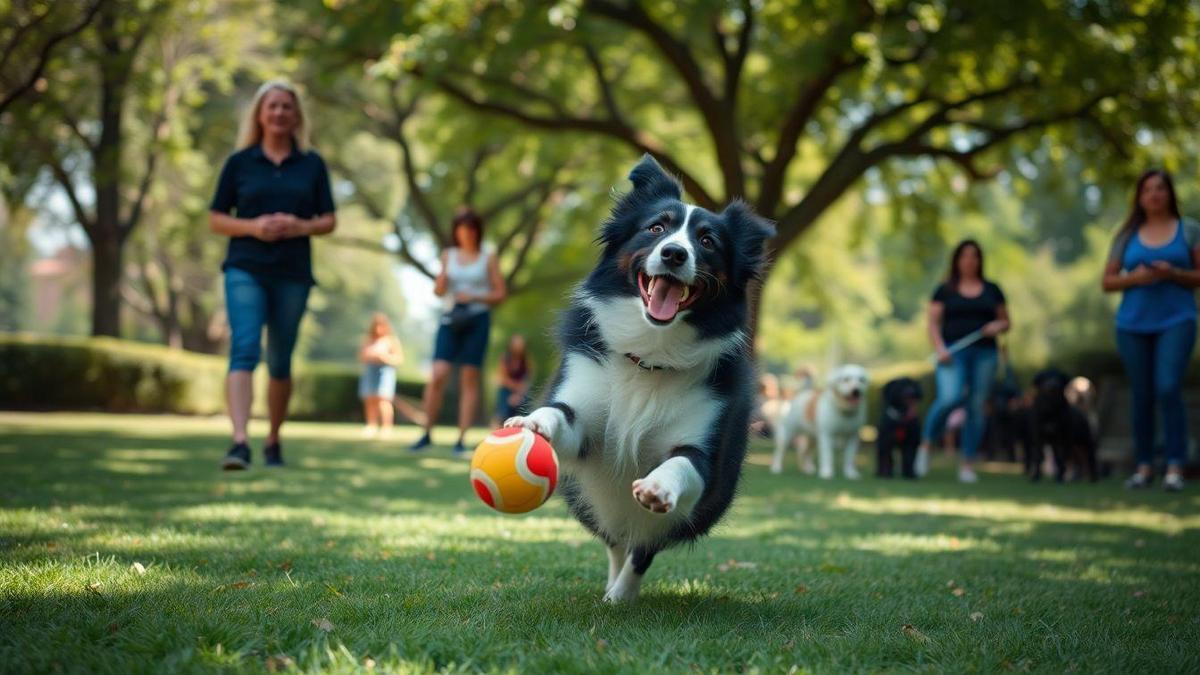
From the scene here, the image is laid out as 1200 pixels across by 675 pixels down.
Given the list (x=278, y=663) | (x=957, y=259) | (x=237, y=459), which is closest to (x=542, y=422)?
(x=278, y=663)

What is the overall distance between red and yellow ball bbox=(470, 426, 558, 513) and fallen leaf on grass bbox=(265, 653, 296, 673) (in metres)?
0.82

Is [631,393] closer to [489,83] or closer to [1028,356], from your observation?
[489,83]

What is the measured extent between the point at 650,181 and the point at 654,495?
1.46 m

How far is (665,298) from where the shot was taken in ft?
11.3

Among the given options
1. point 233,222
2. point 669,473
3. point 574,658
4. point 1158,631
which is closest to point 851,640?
point 669,473

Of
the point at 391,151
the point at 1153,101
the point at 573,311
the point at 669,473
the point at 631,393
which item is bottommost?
the point at 669,473

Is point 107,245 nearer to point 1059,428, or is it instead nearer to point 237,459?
point 237,459

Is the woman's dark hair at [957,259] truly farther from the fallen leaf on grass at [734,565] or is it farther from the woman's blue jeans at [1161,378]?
the fallen leaf on grass at [734,565]

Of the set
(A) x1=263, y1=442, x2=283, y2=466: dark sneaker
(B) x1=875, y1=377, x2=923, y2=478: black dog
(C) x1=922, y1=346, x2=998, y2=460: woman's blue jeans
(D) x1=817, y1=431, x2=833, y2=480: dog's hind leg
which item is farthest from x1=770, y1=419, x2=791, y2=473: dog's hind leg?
(A) x1=263, y1=442, x2=283, y2=466: dark sneaker

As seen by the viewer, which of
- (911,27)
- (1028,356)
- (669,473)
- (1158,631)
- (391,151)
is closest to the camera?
(669,473)

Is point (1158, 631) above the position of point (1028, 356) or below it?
below

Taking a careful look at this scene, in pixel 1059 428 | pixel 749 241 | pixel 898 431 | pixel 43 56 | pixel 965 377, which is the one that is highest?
pixel 43 56

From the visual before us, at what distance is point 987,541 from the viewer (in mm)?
6020

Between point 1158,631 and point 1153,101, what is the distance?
12.7 meters
